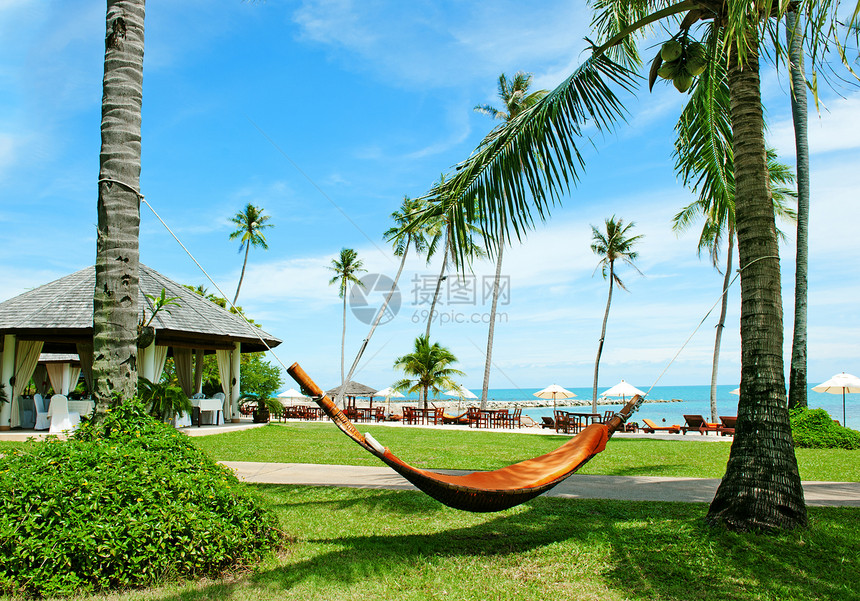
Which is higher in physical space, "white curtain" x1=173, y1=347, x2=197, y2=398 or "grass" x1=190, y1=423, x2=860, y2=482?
"white curtain" x1=173, y1=347, x2=197, y2=398

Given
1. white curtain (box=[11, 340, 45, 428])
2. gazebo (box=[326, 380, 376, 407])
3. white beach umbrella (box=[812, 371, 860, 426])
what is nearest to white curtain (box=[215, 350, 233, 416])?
white curtain (box=[11, 340, 45, 428])

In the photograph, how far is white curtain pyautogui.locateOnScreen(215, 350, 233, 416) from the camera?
17.1 metres

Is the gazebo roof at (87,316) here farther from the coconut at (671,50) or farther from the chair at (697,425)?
the chair at (697,425)

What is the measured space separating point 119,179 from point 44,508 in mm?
2208

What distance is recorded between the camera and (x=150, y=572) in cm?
303

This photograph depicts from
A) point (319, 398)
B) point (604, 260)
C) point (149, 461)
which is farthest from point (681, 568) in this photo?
point (604, 260)

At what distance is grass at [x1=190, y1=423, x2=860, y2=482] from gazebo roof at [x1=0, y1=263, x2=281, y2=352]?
3.30 meters

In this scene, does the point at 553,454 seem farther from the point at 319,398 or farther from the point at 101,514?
the point at 101,514

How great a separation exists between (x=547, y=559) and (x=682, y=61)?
380 centimetres

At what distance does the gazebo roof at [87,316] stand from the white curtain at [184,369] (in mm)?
717

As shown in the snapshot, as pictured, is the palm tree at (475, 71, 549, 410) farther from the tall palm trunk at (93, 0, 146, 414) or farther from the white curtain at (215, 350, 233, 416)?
the tall palm trunk at (93, 0, 146, 414)

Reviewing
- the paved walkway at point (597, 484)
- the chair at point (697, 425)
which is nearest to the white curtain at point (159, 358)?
the paved walkway at point (597, 484)

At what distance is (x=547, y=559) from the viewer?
12.1 ft

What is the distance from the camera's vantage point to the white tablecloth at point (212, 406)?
50.6 ft
